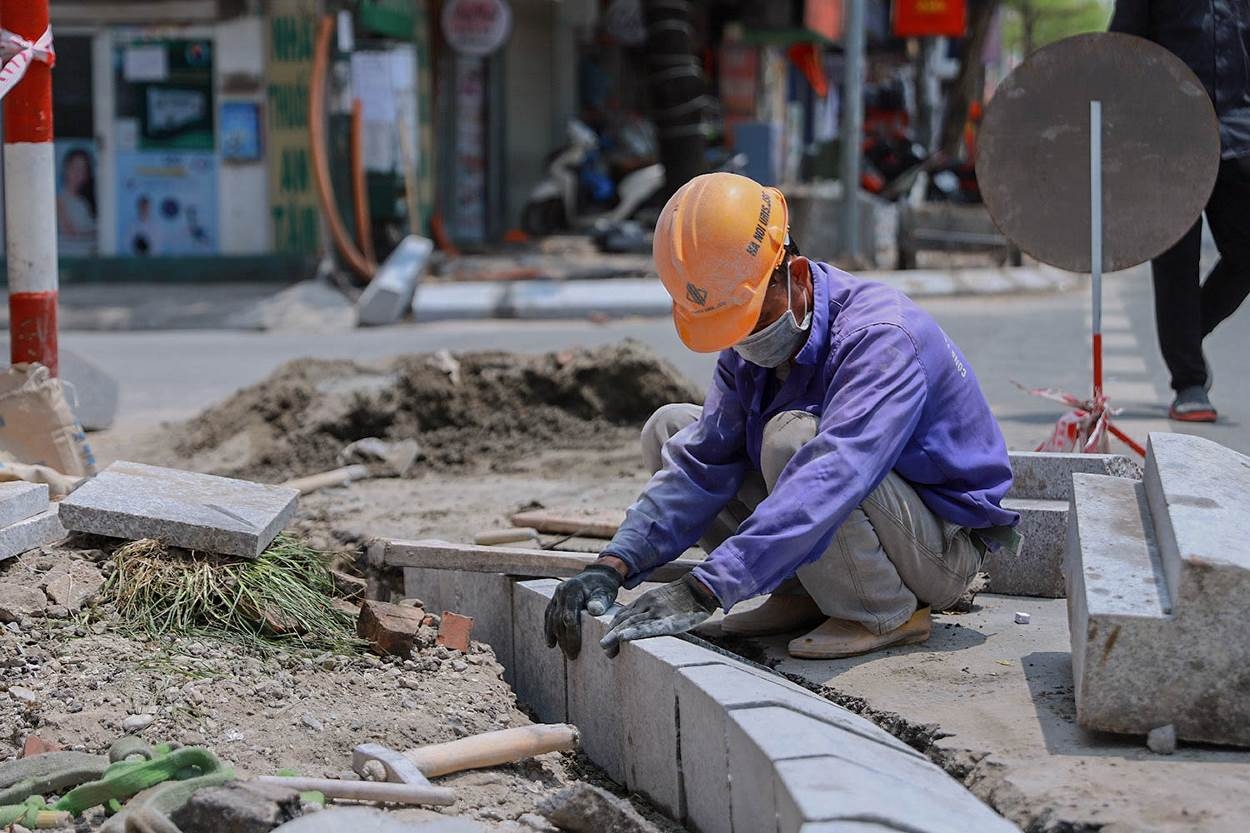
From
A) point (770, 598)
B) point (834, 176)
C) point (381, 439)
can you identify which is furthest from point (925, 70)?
point (770, 598)

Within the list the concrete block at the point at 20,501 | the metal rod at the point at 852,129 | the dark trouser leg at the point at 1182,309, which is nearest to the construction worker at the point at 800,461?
the concrete block at the point at 20,501

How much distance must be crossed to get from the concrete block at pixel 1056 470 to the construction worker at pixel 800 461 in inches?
24.7

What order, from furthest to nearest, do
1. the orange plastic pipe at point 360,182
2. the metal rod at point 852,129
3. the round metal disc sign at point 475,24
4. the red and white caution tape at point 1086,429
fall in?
the round metal disc sign at point 475,24, the metal rod at point 852,129, the orange plastic pipe at point 360,182, the red and white caution tape at point 1086,429


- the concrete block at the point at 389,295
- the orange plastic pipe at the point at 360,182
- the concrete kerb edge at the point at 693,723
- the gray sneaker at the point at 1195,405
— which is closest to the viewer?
the concrete kerb edge at the point at 693,723

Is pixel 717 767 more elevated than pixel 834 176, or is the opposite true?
pixel 834 176

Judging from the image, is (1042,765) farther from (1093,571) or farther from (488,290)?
(488,290)

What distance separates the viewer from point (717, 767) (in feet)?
9.91

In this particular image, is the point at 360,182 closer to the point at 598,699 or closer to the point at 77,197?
the point at 77,197

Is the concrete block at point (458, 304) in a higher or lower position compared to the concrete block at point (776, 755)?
higher

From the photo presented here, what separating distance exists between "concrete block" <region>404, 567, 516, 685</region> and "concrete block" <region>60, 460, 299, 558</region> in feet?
1.51

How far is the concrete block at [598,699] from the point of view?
3555 millimetres

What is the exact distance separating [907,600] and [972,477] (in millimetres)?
338

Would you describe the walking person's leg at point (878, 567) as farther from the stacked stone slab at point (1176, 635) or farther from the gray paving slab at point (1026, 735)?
the stacked stone slab at point (1176, 635)

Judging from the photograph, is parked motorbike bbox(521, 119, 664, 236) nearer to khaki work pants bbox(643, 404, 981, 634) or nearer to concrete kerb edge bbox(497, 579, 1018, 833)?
khaki work pants bbox(643, 404, 981, 634)
